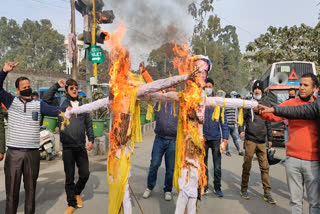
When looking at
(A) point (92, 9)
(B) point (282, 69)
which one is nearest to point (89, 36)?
(A) point (92, 9)

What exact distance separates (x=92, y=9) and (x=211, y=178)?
5.55 metres

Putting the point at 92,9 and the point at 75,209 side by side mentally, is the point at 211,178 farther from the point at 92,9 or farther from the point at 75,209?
the point at 92,9

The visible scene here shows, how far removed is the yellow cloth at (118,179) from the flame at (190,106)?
0.69 meters

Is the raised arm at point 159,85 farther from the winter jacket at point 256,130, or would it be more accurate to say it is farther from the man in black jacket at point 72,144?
the winter jacket at point 256,130

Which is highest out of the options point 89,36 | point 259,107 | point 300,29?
point 300,29

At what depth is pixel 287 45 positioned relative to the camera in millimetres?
19797

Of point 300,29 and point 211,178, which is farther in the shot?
point 300,29

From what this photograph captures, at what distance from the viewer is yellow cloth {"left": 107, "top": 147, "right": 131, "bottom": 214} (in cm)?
328

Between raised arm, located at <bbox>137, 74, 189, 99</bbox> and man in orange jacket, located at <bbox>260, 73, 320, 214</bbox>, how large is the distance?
1.32m

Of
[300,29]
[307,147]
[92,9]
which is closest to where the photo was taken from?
[307,147]

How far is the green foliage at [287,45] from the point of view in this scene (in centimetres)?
1866

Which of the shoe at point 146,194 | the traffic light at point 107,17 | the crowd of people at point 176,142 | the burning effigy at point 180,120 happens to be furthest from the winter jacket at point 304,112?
the traffic light at point 107,17

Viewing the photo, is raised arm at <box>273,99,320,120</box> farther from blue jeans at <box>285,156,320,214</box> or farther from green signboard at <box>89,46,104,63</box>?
green signboard at <box>89,46,104,63</box>

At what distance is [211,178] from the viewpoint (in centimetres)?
660
